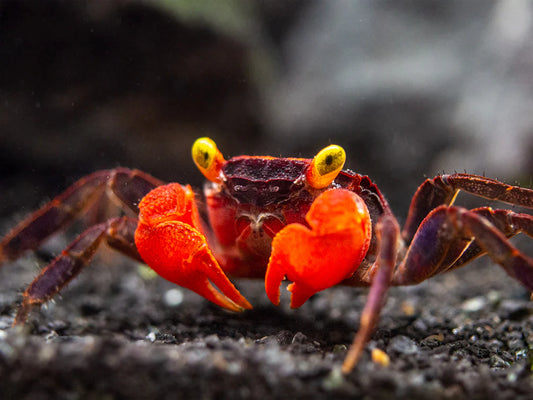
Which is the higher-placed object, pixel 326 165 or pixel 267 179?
pixel 326 165

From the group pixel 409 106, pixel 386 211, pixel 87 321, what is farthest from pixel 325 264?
pixel 409 106

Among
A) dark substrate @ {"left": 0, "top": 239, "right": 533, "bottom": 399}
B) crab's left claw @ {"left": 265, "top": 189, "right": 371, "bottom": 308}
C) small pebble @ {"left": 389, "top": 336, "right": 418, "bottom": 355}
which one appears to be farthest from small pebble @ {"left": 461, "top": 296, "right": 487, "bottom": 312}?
crab's left claw @ {"left": 265, "top": 189, "right": 371, "bottom": 308}

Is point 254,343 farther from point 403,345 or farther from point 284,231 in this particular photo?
point 403,345

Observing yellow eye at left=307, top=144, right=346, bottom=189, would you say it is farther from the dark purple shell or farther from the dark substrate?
the dark substrate

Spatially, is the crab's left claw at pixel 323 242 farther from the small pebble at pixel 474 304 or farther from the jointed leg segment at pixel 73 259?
the small pebble at pixel 474 304

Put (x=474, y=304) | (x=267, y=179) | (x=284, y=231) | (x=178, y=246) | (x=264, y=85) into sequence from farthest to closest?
(x=264, y=85) < (x=474, y=304) < (x=267, y=179) < (x=178, y=246) < (x=284, y=231)

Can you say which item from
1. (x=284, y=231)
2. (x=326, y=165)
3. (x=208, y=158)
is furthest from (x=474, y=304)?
(x=208, y=158)

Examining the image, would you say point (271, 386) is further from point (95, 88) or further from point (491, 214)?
point (95, 88)
